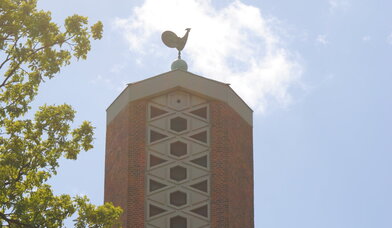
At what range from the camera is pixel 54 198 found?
25.5m

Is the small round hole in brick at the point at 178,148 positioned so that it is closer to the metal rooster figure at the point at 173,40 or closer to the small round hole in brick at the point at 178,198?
the small round hole in brick at the point at 178,198

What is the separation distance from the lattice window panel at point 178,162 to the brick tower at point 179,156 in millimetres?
43

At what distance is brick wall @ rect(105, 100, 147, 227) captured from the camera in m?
36.9

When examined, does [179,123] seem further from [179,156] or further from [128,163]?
[128,163]

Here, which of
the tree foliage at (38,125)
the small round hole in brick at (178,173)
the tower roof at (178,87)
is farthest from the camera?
the tower roof at (178,87)

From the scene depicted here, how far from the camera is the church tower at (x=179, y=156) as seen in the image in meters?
37.1

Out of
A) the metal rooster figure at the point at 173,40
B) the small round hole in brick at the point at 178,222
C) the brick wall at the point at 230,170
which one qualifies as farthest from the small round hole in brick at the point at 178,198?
the metal rooster figure at the point at 173,40

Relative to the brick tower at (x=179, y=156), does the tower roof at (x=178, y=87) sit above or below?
above

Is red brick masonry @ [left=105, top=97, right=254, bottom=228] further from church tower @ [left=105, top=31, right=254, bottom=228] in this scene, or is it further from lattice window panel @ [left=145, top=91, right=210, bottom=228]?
lattice window panel @ [left=145, top=91, right=210, bottom=228]

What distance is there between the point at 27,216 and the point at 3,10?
244 inches

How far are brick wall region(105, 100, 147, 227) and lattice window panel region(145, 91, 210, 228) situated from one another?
0.33 m

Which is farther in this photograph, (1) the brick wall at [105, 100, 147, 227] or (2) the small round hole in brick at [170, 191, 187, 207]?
(2) the small round hole in brick at [170, 191, 187, 207]

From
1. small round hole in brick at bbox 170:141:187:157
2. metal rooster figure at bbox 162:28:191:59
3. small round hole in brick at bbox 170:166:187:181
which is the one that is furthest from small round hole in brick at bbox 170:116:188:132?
metal rooster figure at bbox 162:28:191:59

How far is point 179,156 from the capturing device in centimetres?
3800
